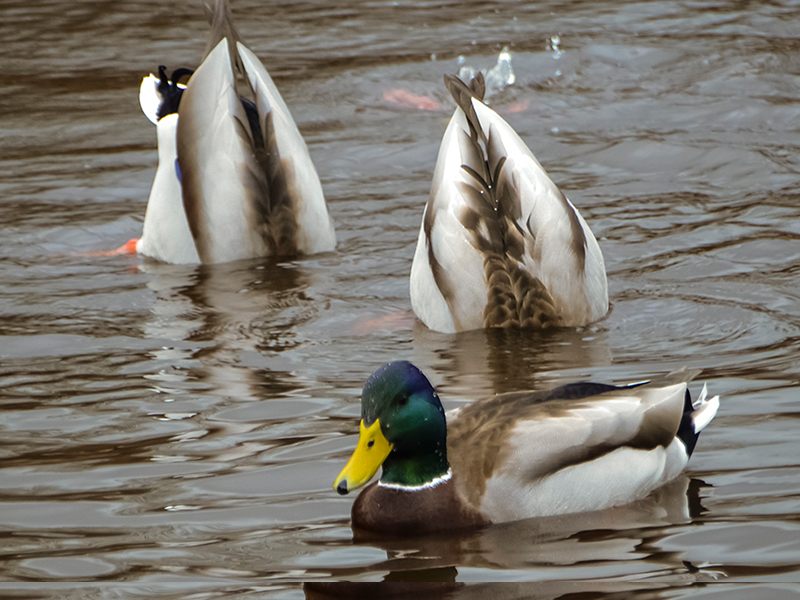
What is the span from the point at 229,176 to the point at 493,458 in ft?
11.4

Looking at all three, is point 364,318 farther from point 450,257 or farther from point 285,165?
point 285,165

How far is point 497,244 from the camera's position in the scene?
5.55 meters

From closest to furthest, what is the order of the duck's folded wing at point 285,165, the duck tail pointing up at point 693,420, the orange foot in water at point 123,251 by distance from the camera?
the duck tail pointing up at point 693,420, the duck's folded wing at point 285,165, the orange foot in water at point 123,251

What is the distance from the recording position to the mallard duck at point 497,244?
5.57 metres

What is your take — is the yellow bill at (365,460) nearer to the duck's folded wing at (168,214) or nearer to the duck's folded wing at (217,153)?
the duck's folded wing at (217,153)

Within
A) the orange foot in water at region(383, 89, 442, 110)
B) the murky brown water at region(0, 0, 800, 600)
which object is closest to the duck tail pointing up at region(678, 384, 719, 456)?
the murky brown water at region(0, 0, 800, 600)

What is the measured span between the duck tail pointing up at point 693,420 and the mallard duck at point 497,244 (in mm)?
1425

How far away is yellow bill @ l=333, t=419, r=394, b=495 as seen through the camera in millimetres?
3709

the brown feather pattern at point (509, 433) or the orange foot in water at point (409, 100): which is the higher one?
the orange foot in water at point (409, 100)

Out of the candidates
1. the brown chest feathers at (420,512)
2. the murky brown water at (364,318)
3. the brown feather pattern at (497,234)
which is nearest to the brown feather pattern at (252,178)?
the murky brown water at (364,318)

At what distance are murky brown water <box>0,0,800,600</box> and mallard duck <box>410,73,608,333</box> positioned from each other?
0.43 feet

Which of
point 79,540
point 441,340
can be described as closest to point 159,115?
point 441,340

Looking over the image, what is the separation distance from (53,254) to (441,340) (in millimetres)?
2866

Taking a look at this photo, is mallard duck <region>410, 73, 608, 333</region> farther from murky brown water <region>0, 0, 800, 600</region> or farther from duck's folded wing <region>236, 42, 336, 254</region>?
duck's folded wing <region>236, 42, 336, 254</region>
